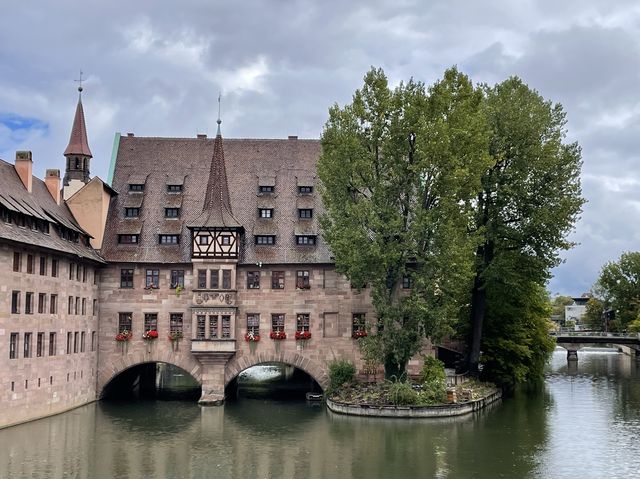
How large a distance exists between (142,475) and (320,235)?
2366 centimetres

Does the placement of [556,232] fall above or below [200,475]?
above

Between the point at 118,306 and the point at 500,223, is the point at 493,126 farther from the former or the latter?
the point at 118,306

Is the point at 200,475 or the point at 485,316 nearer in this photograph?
the point at 200,475

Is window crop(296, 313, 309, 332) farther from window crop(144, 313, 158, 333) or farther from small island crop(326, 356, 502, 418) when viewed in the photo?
window crop(144, 313, 158, 333)

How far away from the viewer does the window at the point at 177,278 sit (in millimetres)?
48438

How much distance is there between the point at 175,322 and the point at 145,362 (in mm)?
3044

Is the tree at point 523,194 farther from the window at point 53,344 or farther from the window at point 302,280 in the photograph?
the window at point 53,344

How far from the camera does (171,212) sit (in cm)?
5106

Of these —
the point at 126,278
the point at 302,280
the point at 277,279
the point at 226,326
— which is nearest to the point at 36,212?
the point at 126,278

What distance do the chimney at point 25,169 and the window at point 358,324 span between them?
20704 millimetres

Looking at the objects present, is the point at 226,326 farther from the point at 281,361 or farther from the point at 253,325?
the point at 281,361

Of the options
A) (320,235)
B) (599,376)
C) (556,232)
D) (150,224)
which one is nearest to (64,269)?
(150,224)

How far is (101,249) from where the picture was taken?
49.1 m

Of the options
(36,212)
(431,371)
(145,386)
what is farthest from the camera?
(145,386)
